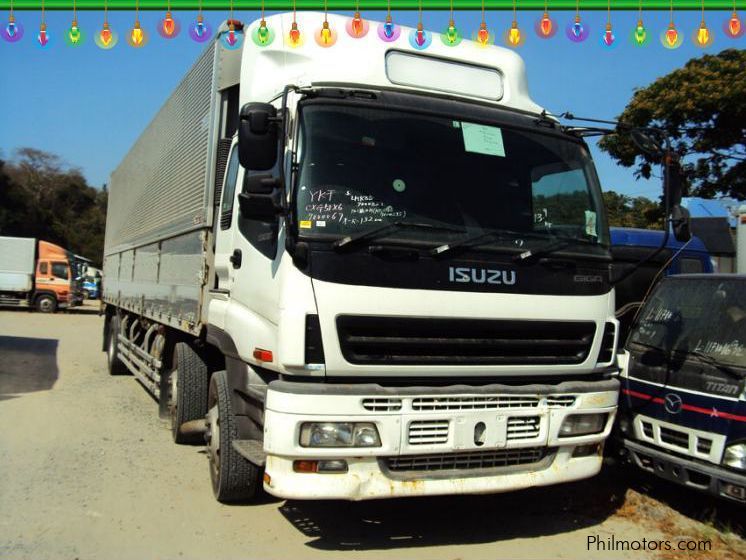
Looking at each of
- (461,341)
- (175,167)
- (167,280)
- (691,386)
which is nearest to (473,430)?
(461,341)

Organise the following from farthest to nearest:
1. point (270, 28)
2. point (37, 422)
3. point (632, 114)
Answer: point (632, 114), point (37, 422), point (270, 28)

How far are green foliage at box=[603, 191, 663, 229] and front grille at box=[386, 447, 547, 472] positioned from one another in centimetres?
1590

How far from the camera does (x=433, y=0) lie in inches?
224

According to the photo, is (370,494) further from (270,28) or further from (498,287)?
(270,28)

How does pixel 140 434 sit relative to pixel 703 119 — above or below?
below

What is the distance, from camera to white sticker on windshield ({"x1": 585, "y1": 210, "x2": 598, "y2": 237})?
4.70 m

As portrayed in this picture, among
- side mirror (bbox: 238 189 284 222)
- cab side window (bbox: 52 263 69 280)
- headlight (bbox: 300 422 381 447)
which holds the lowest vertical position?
headlight (bbox: 300 422 381 447)

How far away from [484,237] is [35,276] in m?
29.4

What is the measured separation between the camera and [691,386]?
4980 millimetres

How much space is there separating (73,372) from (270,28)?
9512 millimetres

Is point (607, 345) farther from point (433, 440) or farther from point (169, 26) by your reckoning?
point (169, 26)

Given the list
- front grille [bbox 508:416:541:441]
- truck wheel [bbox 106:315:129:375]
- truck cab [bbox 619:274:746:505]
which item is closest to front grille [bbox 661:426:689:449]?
truck cab [bbox 619:274:746:505]

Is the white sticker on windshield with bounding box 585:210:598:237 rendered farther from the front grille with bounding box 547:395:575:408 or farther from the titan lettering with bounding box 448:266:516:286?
the front grille with bounding box 547:395:575:408

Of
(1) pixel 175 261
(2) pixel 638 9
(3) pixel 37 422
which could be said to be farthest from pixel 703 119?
(3) pixel 37 422
